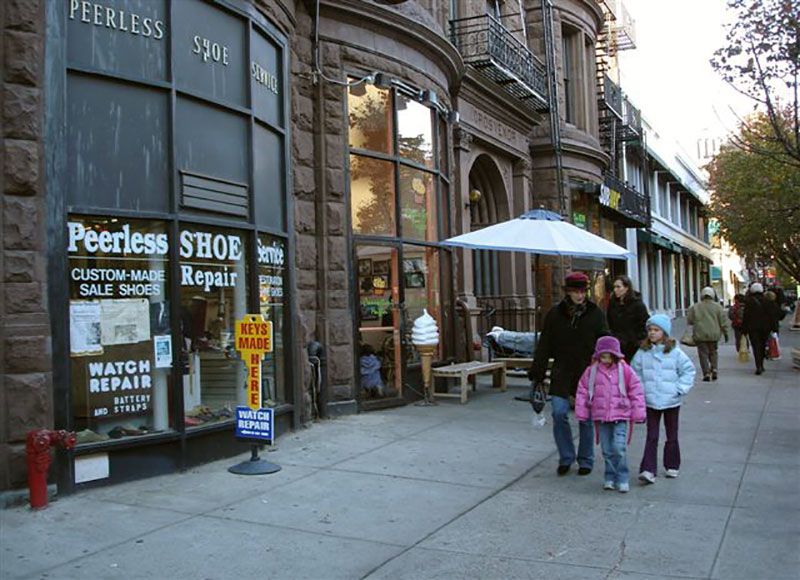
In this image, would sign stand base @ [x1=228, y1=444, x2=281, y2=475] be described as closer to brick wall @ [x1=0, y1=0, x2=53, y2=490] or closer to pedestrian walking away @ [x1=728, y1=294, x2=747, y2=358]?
brick wall @ [x1=0, y1=0, x2=53, y2=490]

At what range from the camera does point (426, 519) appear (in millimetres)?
5324

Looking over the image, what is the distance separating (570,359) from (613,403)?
72 centimetres

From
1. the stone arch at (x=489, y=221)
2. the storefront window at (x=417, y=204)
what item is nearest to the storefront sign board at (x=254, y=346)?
the storefront window at (x=417, y=204)

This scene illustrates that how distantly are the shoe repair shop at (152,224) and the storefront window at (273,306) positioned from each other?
0.11 metres

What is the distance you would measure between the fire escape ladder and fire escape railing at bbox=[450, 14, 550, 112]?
87 centimetres

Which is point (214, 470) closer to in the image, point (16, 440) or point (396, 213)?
point (16, 440)

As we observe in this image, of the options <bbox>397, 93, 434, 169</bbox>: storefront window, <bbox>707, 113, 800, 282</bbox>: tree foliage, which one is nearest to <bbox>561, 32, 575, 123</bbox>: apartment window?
<bbox>707, 113, 800, 282</bbox>: tree foliage

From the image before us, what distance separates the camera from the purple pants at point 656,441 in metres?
6.24

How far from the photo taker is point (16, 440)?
5.49 metres

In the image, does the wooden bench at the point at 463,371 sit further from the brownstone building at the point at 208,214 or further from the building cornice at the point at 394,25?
the building cornice at the point at 394,25

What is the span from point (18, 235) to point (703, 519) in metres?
5.31

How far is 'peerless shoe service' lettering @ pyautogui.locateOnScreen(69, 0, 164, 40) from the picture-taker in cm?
614

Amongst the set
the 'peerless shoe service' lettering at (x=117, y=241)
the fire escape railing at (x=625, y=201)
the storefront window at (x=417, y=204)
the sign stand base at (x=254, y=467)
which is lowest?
the sign stand base at (x=254, y=467)

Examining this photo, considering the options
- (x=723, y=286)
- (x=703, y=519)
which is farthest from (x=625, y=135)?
(x=723, y=286)
